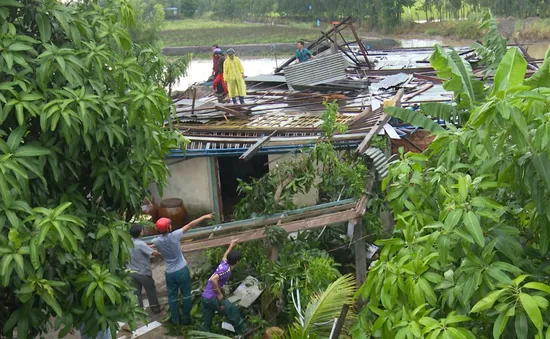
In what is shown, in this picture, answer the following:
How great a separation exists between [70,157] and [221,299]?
117 inches

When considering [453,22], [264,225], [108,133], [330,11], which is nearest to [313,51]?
[264,225]

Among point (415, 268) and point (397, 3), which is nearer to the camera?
point (415, 268)

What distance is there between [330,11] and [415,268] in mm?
36334

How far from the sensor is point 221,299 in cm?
636

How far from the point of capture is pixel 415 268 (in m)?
3.40

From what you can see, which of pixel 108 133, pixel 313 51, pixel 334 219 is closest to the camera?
pixel 108 133

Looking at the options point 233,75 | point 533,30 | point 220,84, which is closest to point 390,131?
point 233,75

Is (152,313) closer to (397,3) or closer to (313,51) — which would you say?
(313,51)

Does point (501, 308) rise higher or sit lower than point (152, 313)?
higher

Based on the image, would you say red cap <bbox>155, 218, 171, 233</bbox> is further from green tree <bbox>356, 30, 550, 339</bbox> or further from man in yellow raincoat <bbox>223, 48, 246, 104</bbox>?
man in yellow raincoat <bbox>223, 48, 246, 104</bbox>

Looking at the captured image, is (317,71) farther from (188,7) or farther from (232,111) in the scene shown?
(188,7)

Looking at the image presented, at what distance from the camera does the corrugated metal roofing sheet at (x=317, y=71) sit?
12062 millimetres

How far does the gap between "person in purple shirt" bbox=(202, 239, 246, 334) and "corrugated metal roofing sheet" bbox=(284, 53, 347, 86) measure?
6.32 meters

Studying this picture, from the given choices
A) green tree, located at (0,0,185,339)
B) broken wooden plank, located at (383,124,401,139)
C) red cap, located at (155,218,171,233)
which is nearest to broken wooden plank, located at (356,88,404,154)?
broken wooden plank, located at (383,124,401,139)
